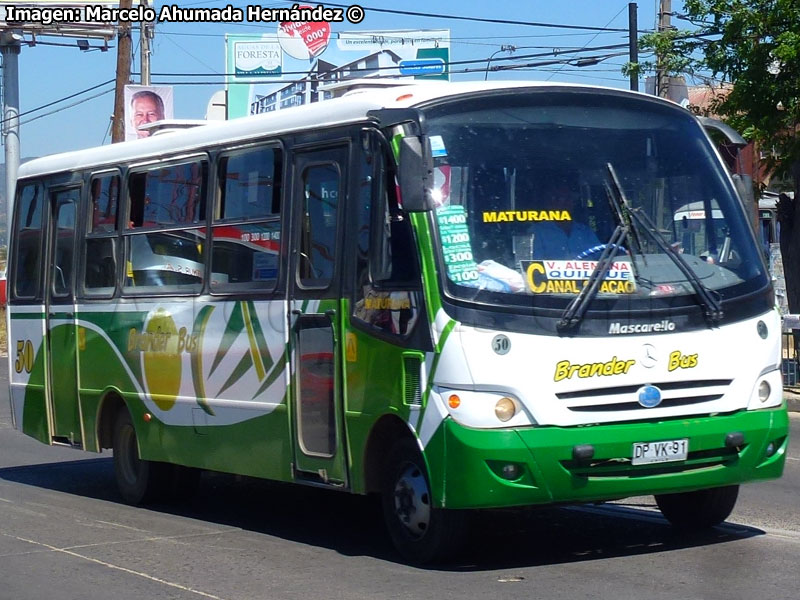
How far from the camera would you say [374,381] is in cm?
806

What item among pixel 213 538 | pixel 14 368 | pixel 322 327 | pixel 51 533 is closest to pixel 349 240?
pixel 322 327

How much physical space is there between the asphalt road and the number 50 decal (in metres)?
1.67

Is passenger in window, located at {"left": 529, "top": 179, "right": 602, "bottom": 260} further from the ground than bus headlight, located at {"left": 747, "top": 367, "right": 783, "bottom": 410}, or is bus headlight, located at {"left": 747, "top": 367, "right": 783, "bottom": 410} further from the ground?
passenger in window, located at {"left": 529, "top": 179, "right": 602, "bottom": 260}

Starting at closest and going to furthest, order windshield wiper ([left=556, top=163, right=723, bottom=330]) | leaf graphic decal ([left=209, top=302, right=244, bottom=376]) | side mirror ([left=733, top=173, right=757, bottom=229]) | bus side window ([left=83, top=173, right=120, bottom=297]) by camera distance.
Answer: windshield wiper ([left=556, top=163, right=723, bottom=330]) < side mirror ([left=733, top=173, right=757, bottom=229]) < leaf graphic decal ([left=209, top=302, right=244, bottom=376]) < bus side window ([left=83, top=173, right=120, bottom=297])

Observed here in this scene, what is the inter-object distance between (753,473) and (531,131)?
2.37 m

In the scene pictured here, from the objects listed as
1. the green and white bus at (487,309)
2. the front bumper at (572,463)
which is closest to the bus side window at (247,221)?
the green and white bus at (487,309)

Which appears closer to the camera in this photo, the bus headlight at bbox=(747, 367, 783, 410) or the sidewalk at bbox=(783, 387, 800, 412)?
the bus headlight at bbox=(747, 367, 783, 410)

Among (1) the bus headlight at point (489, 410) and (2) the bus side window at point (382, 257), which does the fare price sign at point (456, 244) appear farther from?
(1) the bus headlight at point (489, 410)

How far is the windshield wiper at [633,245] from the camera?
25.2ft

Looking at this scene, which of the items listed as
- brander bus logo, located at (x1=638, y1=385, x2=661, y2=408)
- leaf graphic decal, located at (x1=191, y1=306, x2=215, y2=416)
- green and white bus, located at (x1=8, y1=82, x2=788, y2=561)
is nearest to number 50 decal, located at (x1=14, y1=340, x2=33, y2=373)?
leaf graphic decal, located at (x1=191, y1=306, x2=215, y2=416)

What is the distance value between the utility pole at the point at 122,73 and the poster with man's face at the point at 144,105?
16 cm

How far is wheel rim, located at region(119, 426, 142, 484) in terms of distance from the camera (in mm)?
11359

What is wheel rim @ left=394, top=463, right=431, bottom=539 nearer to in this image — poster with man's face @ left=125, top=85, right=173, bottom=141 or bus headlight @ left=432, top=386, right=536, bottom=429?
bus headlight @ left=432, top=386, right=536, bottom=429

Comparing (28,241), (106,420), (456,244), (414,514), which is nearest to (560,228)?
(456,244)
